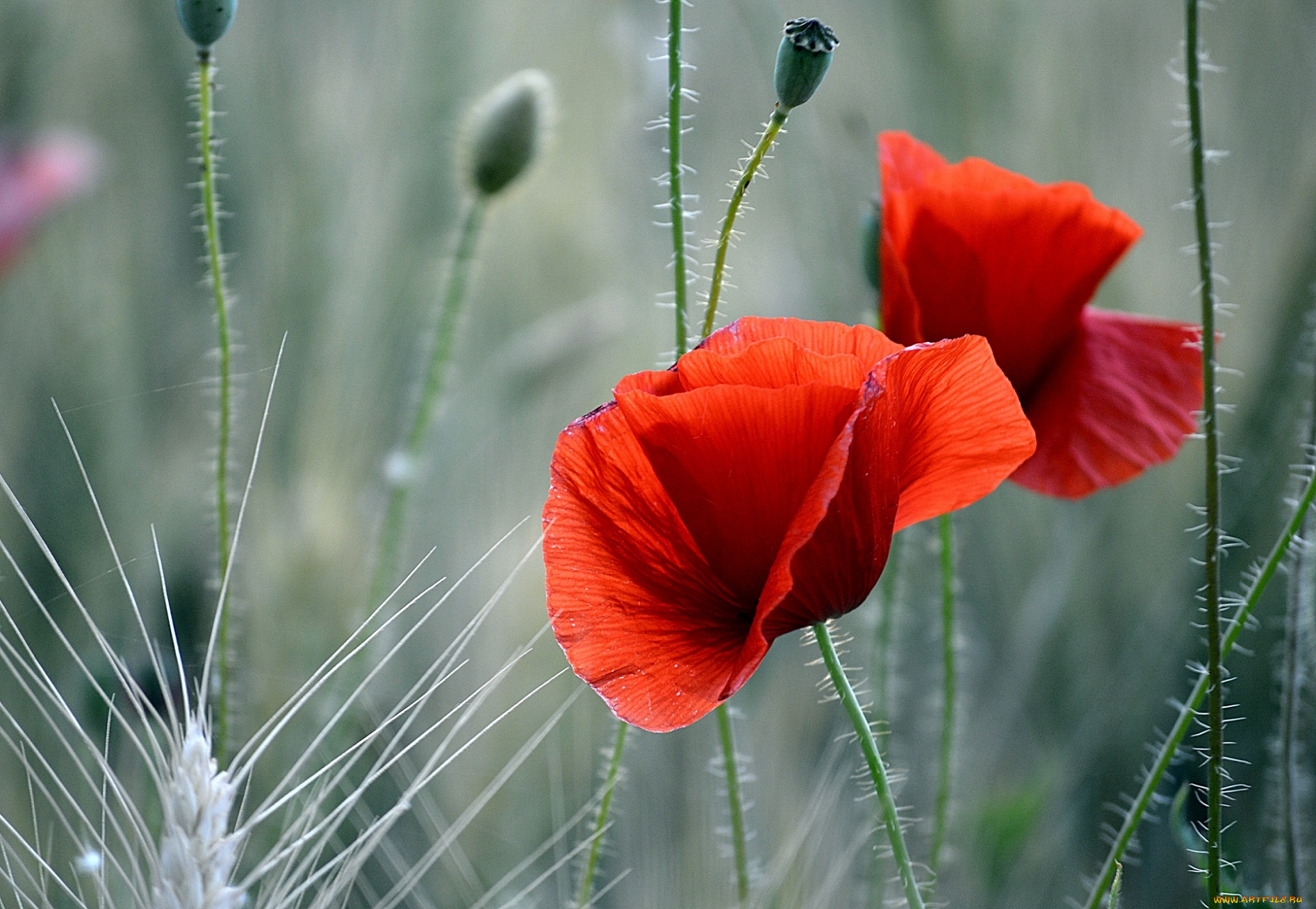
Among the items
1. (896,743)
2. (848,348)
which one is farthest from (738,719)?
(848,348)

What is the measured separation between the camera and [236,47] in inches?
27.6

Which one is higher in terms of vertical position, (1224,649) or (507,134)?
(507,134)

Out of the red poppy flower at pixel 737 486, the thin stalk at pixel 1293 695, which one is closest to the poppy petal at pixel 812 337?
the red poppy flower at pixel 737 486

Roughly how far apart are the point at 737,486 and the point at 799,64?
0.28ft

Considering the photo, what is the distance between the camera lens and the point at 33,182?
21.8 inches

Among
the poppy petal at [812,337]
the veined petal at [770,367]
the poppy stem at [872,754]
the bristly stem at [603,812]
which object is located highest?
the poppy petal at [812,337]

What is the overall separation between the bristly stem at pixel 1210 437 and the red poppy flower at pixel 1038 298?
0.07 metres

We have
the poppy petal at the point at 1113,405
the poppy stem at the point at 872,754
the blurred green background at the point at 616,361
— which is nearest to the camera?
the poppy stem at the point at 872,754

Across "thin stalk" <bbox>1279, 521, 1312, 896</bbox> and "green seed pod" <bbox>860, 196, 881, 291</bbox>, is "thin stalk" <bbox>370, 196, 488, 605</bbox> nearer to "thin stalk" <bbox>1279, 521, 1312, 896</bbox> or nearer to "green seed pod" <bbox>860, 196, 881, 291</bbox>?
"green seed pod" <bbox>860, 196, 881, 291</bbox>


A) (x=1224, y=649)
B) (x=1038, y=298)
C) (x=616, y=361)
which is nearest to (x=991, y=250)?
(x=1038, y=298)

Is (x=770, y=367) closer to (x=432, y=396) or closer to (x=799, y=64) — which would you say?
(x=799, y=64)

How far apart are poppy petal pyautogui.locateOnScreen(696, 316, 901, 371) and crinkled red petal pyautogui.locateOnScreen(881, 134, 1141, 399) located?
0.06 meters

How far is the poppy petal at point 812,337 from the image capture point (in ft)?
0.74

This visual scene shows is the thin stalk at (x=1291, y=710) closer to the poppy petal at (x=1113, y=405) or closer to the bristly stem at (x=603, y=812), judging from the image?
the poppy petal at (x=1113, y=405)
